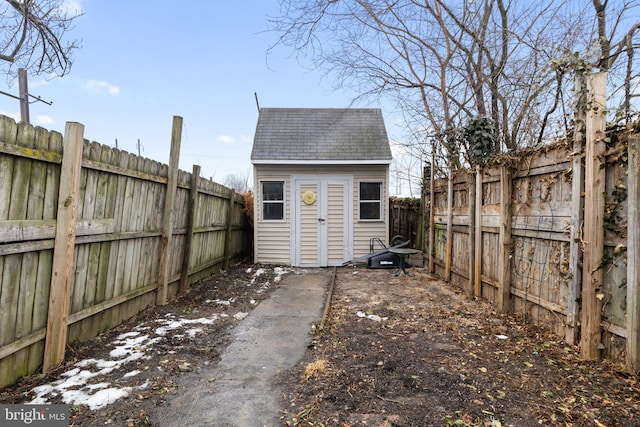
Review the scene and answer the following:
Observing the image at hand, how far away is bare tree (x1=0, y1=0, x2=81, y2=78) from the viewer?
21.4ft

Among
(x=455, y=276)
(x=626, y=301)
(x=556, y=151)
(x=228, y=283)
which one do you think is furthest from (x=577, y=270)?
(x=228, y=283)

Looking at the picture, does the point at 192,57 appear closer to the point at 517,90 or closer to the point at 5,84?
the point at 5,84

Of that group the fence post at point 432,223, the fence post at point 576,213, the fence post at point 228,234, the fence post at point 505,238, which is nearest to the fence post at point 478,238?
the fence post at point 505,238

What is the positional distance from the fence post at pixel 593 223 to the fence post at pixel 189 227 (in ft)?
16.3

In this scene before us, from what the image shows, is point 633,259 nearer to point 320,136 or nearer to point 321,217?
point 321,217

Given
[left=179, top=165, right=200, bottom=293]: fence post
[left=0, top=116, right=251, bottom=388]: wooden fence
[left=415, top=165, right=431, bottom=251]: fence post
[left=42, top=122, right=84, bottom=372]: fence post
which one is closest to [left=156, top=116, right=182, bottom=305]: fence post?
[left=0, top=116, right=251, bottom=388]: wooden fence

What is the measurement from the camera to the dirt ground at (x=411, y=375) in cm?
214

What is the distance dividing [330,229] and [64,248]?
6.51 m

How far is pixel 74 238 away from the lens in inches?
113

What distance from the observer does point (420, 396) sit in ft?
7.80

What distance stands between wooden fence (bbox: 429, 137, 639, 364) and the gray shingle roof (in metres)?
3.38

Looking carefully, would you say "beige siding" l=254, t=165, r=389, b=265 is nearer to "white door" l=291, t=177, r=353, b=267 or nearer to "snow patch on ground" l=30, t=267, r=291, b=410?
"white door" l=291, t=177, r=353, b=267

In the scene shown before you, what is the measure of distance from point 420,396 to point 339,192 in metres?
6.68

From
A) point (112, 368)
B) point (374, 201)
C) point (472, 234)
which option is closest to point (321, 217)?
point (374, 201)
